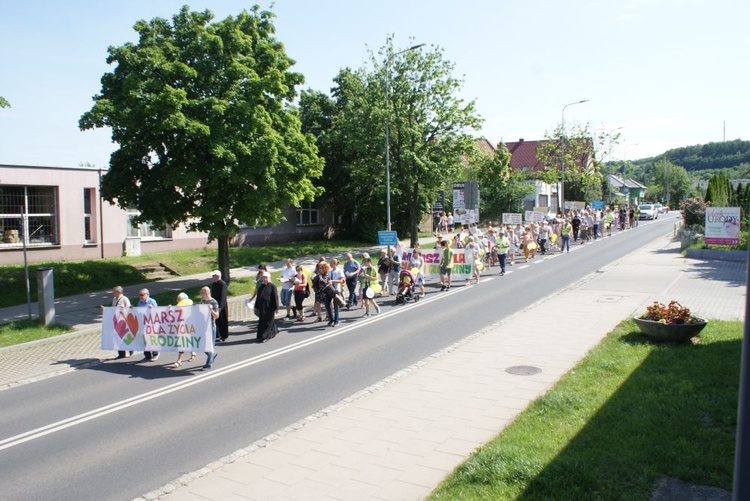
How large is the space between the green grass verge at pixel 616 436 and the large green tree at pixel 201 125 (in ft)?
40.2

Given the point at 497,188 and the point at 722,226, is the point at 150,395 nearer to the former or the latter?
the point at 722,226

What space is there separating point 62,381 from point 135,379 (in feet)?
4.66

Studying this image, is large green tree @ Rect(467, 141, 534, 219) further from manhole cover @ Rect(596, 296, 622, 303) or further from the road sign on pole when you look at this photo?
manhole cover @ Rect(596, 296, 622, 303)

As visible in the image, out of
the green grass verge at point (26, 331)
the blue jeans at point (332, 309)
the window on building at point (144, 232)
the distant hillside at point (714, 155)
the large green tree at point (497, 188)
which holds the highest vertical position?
the distant hillside at point (714, 155)

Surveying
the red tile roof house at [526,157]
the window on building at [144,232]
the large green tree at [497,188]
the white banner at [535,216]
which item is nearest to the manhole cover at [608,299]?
the window on building at [144,232]

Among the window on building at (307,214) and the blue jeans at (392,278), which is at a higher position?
the window on building at (307,214)

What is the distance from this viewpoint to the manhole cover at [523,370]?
10.2m

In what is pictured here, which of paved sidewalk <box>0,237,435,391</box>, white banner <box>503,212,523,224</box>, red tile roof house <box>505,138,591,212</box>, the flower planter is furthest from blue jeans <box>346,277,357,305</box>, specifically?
red tile roof house <box>505,138,591,212</box>

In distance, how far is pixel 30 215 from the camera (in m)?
25.1

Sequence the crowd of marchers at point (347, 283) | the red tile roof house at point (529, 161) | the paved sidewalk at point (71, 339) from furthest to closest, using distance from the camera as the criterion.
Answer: the red tile roof house at point (529, 161)
the crowd of marchers at point (347, 283)
the paved sidewalk at point (71, 339)

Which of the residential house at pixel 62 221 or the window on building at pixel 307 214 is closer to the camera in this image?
the residential house at pixel 62 221

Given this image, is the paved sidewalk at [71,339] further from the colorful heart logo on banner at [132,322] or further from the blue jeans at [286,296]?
the blue jeans at [286,296]

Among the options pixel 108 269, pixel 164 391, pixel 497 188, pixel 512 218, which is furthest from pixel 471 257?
pixel 497 188

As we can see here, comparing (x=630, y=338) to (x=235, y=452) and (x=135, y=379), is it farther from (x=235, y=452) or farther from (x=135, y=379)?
(x=135, y=379)
